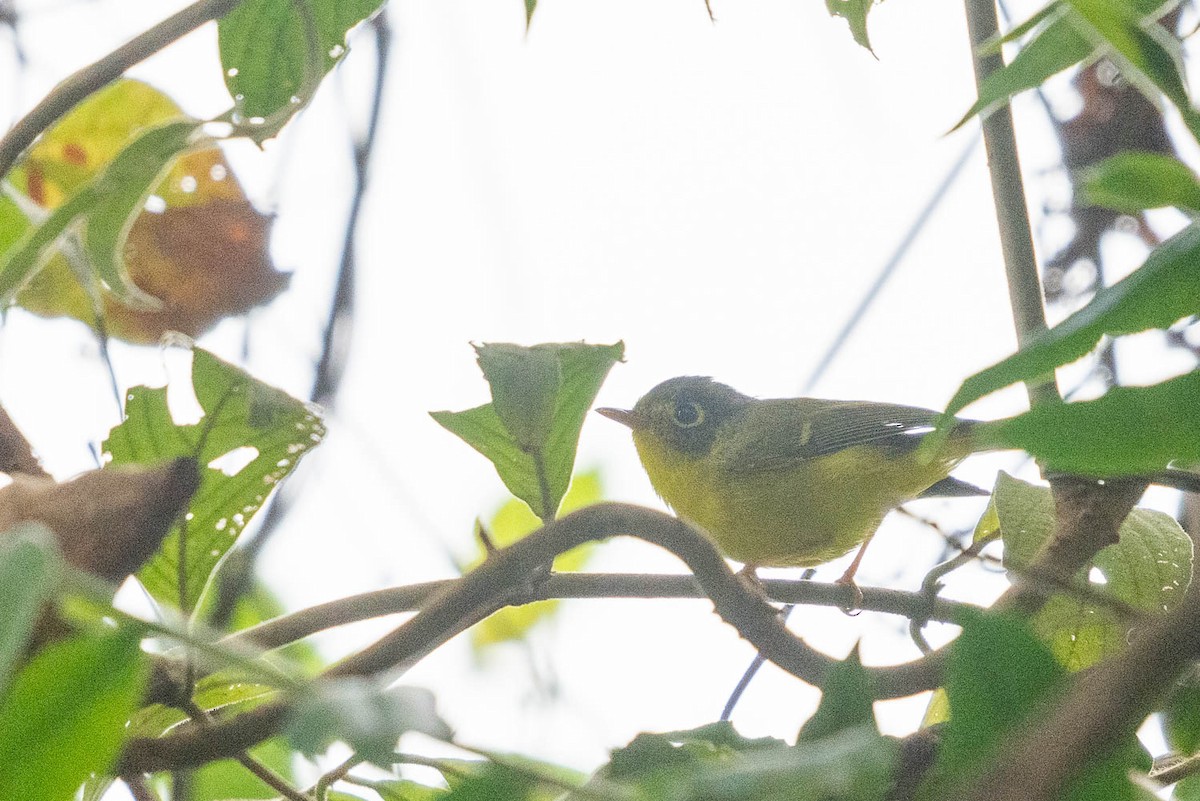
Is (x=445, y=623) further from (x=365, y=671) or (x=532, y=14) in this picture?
(x=532, y=14)

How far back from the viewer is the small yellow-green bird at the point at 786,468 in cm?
371

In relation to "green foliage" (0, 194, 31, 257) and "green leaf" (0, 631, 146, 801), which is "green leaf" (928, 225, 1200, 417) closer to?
"green leaf" (0, 631, 146, 801)

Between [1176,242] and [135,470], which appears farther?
[135,470]

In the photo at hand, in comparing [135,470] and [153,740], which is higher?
[135,470]

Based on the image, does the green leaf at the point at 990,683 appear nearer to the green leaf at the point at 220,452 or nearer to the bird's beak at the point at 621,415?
the green leaf at the point at 220,452

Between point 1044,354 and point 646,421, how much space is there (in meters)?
3.80

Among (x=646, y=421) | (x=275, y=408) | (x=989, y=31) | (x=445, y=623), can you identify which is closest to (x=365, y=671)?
(x=445, y=623)

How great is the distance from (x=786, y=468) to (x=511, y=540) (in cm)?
145

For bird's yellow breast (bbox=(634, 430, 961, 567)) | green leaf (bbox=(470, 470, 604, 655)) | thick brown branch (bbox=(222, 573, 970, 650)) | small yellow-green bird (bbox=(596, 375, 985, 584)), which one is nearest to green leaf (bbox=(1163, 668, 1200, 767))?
thick brown branch (bbox=(222, 573, 970, 650))

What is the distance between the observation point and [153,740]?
1.11 metres

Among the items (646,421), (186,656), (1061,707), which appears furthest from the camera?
(646,421)

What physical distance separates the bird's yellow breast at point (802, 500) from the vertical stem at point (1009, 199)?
77.5 inches

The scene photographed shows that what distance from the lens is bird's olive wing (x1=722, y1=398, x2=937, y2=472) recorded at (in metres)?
4.02

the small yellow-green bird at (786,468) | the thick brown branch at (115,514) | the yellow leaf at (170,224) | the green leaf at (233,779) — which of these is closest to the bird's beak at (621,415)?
the small yellow-green bird at (786,468)
